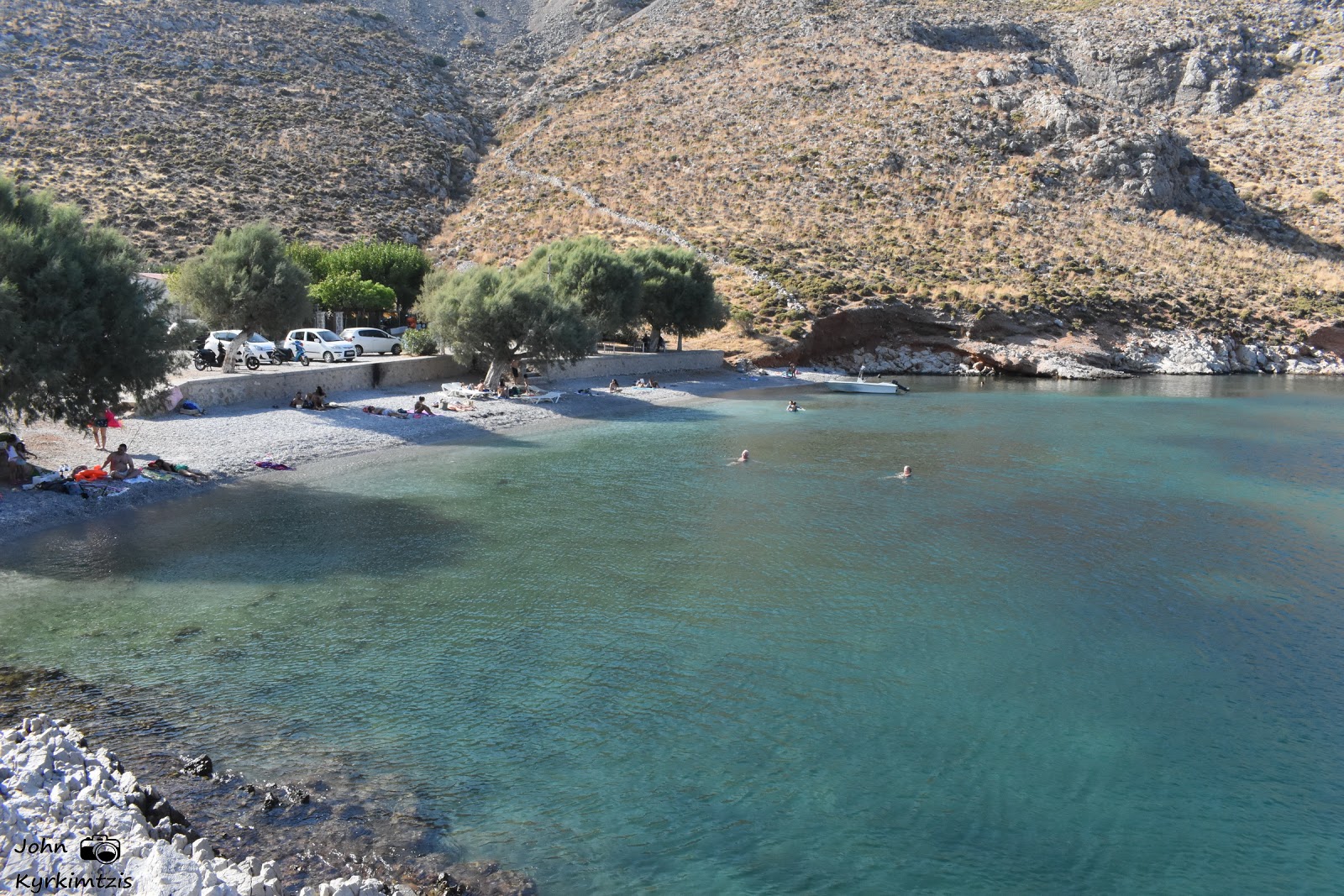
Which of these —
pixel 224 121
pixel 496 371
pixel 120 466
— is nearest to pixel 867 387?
pixel 496 371

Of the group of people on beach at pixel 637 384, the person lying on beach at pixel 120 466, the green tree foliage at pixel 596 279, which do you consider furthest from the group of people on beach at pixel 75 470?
the green tree foliage at pixel 596 279

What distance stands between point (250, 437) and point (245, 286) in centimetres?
844

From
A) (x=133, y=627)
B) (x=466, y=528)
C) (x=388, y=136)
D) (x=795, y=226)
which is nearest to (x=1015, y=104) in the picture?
(x=795, y=226)

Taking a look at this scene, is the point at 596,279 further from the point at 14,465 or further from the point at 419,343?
the point at 14,465

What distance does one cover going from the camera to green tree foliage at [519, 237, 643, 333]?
179 feet

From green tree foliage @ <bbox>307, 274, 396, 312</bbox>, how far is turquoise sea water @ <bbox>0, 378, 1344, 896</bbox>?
1255 inches

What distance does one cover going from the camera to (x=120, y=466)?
23859 mm

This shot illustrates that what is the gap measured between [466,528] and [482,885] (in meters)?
14.2

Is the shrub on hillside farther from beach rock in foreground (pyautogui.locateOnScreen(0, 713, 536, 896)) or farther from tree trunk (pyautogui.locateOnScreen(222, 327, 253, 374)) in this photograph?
beach rock in foreground (pyautogui.locateOnScreen(0, 713, 536, 896))

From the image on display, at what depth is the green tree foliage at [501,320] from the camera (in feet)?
136

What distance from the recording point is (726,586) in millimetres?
19000

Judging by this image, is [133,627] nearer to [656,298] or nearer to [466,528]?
[466,528]

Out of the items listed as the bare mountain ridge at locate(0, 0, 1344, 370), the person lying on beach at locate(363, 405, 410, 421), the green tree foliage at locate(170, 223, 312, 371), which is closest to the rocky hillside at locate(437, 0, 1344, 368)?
the bare mountain ridge at locate(0, 0, 1344, 370)

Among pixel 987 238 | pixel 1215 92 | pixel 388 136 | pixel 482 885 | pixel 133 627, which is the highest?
pixel 1215 92
